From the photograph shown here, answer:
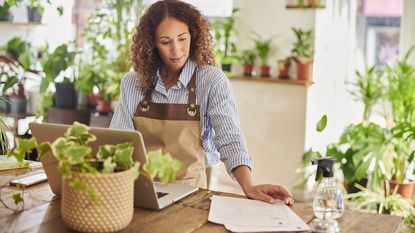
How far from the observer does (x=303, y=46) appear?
15.4 feet

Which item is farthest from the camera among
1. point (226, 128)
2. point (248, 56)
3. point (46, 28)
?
point (46, 28)

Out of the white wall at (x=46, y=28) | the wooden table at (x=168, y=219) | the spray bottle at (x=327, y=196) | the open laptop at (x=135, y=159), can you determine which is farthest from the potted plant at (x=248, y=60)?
the spray bottle at (x=327, y=196)

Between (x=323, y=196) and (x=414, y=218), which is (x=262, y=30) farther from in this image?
(x=323, y=196)

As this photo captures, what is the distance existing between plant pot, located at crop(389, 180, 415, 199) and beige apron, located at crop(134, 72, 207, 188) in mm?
2078

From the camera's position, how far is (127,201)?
1656 millimetres

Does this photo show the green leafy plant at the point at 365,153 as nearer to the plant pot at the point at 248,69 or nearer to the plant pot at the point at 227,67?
the plant pot at the point at 248,69

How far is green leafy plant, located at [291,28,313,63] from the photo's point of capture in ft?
15.3

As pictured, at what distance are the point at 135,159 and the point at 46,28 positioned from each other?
403cm

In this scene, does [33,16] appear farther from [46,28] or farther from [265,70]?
[265,70]

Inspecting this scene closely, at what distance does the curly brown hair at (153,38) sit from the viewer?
2500mm

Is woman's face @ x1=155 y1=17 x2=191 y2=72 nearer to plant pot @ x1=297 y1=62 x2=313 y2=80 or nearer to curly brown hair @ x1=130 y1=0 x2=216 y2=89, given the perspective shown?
curly brown hair @ x1=130 y1=0 x2=216 y2=89

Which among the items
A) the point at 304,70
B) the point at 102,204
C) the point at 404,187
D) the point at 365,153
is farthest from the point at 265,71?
the point at 102,204

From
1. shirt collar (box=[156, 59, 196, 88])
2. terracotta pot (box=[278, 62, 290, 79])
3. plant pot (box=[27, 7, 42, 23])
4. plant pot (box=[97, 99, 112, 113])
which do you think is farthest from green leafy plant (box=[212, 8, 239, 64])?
shirt collar (box=[156, 59, 196, 88])

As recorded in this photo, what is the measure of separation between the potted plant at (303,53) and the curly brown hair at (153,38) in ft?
7.07
